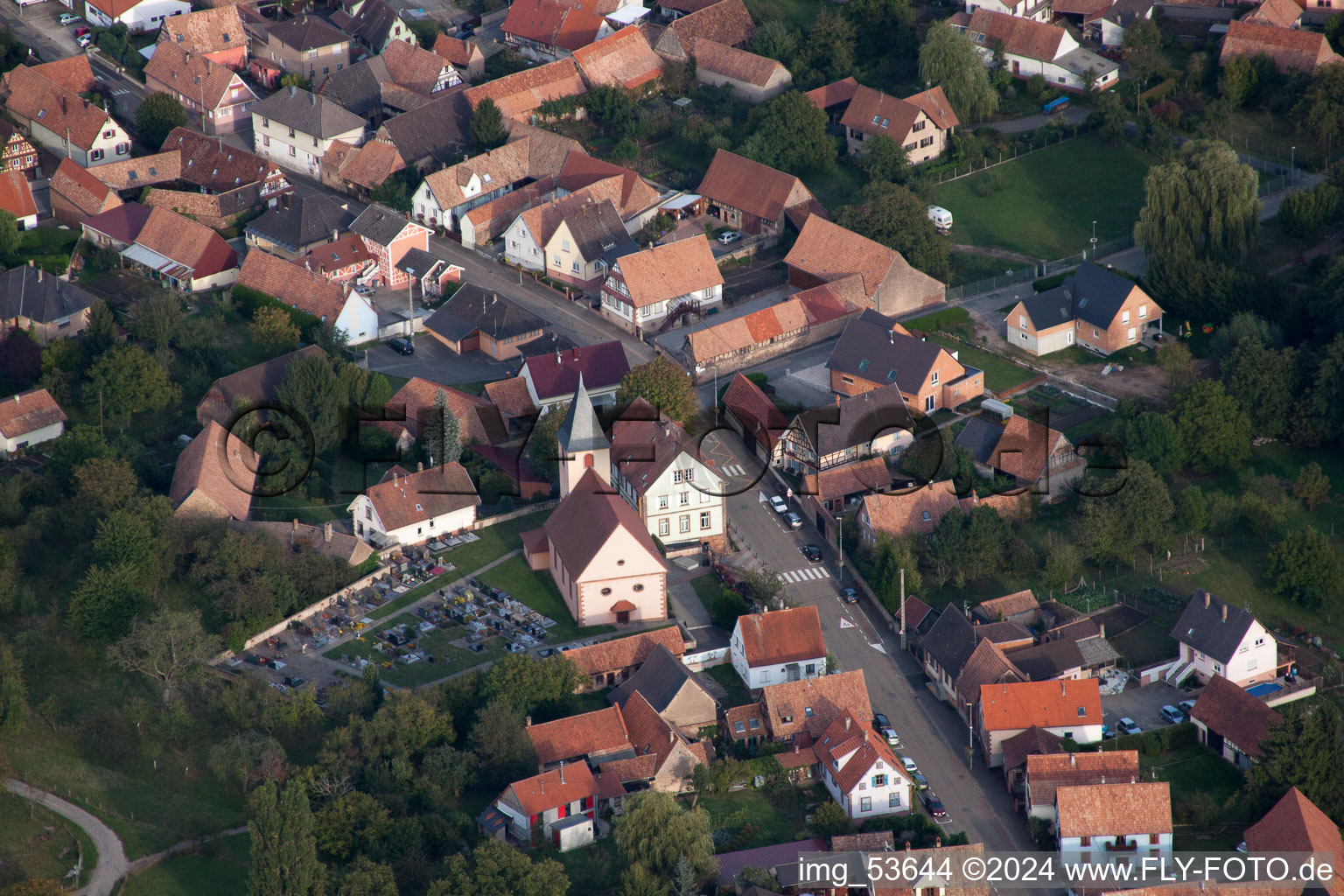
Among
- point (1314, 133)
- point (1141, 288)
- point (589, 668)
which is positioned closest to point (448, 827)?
point (589, 668)

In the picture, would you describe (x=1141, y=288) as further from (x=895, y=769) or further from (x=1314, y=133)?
(x=895, y=769)

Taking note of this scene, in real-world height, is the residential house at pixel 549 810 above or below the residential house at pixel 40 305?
above

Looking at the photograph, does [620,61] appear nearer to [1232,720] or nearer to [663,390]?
[663,390]

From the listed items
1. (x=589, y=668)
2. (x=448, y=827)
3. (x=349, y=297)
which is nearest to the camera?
(x=448, y=827)

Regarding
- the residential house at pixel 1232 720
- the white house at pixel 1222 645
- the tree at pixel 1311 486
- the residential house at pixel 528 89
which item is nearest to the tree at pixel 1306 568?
the white house at pixel 1222 645

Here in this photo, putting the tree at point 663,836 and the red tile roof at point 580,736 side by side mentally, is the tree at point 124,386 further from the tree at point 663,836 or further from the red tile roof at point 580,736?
the tree at point 663,836

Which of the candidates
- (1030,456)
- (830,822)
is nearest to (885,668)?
(830,822)
